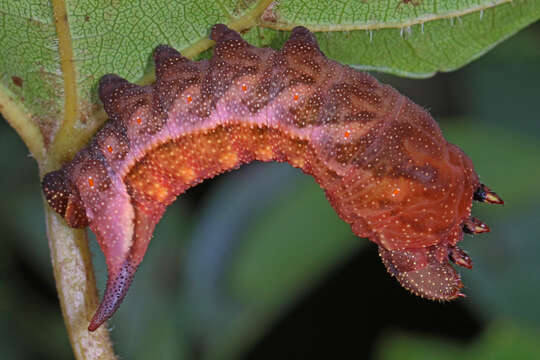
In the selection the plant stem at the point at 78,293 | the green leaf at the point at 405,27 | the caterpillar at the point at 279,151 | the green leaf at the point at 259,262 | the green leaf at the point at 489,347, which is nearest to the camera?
the caterpillar at the point at 279,151

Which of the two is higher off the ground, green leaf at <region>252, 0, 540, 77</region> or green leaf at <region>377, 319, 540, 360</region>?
green leaf at <region>252, 0, 540, 77</region>

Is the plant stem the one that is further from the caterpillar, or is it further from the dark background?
the dark background

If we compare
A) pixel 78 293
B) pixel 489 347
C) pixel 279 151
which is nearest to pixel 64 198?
pixel 78 293

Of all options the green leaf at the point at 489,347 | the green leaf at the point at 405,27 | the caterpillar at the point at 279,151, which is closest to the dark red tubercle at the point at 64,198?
the caterpillar at the point at 279,151

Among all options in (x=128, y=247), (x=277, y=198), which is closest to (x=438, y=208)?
(x=128, y=247)

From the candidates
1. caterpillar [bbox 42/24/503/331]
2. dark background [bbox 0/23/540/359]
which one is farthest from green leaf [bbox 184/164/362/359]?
caterpillar [bbox 42/24/503/331]

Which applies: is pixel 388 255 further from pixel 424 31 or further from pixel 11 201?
pixel 11 201

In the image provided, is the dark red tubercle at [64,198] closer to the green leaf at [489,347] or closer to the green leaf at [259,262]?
the green leaf at [259,262]
